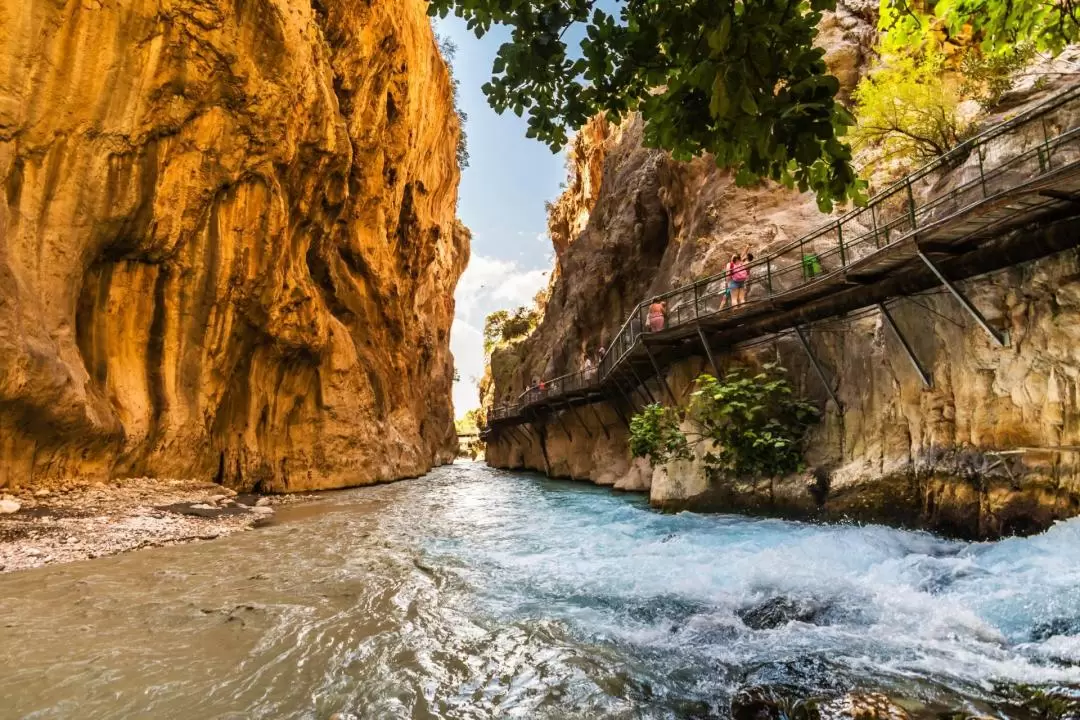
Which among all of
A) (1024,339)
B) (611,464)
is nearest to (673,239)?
(611,464)

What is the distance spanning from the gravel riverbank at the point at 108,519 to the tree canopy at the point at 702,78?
27.6 ft

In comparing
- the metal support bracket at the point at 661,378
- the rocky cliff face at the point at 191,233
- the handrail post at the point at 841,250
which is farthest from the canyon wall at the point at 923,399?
the rocky cliff face at the point at 191,233

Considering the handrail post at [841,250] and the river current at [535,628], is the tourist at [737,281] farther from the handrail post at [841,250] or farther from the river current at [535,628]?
the river current at [535,628]

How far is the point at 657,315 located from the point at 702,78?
14.1 meters

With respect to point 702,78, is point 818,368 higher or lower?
lower

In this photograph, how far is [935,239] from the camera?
7.85 metres

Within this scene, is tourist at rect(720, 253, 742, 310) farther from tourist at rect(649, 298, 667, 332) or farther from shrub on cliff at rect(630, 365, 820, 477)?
tourist at rect(649, 298, 667, 332)

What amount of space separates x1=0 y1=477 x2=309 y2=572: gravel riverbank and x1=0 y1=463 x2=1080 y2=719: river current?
30.0 inches

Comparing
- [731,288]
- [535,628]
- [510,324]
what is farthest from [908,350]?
[510,324]

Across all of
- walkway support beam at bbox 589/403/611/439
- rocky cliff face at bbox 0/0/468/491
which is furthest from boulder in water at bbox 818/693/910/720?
walkway support beam at bbox 589/403/611/439

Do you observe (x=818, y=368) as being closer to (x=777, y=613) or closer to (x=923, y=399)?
(x=923, y=399)

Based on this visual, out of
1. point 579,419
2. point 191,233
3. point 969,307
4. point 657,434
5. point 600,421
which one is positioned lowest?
point 657,434

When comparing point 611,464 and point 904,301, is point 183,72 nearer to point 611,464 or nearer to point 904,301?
point 904,301

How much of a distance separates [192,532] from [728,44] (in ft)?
35.4
